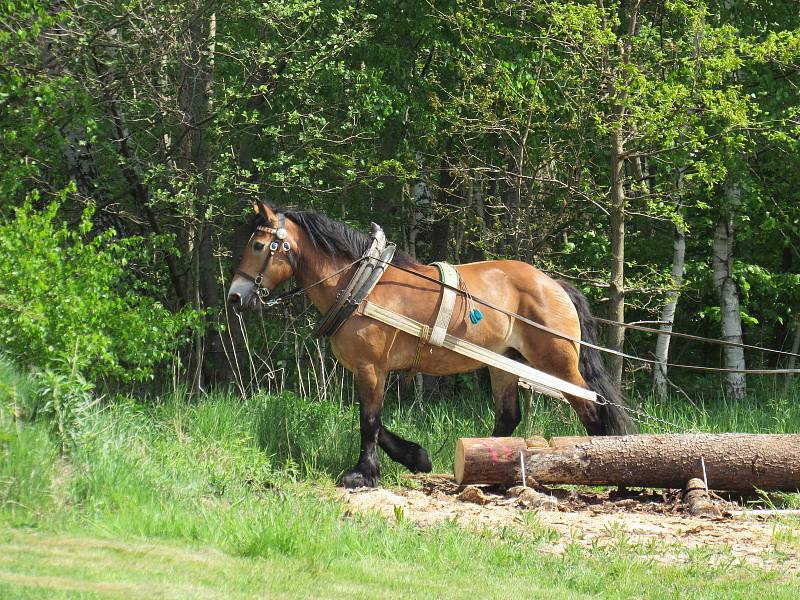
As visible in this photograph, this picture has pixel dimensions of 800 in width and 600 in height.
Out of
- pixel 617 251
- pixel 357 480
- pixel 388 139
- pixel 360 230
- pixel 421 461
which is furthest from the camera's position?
pixel 388 139

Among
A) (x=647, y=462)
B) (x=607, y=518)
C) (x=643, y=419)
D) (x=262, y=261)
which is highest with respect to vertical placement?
(x=262, y=261)

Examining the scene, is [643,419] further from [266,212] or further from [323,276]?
[266,212]

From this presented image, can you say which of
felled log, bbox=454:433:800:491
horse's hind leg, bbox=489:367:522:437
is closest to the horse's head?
felled log, bbox=454:433:800:491

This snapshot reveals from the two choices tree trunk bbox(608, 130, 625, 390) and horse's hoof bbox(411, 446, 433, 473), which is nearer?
horse's hoof bbox(411, 446, 433, 473)

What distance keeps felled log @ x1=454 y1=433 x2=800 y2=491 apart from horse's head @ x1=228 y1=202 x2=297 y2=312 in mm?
1971

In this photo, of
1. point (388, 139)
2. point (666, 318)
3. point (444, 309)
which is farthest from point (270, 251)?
point (666, 318)

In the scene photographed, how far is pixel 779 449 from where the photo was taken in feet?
24.7

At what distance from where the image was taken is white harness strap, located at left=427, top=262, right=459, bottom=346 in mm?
7883

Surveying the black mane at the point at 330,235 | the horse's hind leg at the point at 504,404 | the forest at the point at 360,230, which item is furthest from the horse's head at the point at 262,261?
the horse's hind leg at the point at 504,404

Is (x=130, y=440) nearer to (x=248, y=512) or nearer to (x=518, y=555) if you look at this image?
(x=248, y=512)

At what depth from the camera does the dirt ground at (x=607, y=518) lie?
19.7ft

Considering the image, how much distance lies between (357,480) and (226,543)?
2.40m

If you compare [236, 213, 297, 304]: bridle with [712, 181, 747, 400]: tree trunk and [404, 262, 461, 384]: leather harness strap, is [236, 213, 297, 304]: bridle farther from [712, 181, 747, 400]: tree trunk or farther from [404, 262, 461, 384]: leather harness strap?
[712, 181, 747, 400]: tree trunk

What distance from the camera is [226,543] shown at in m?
5.36
